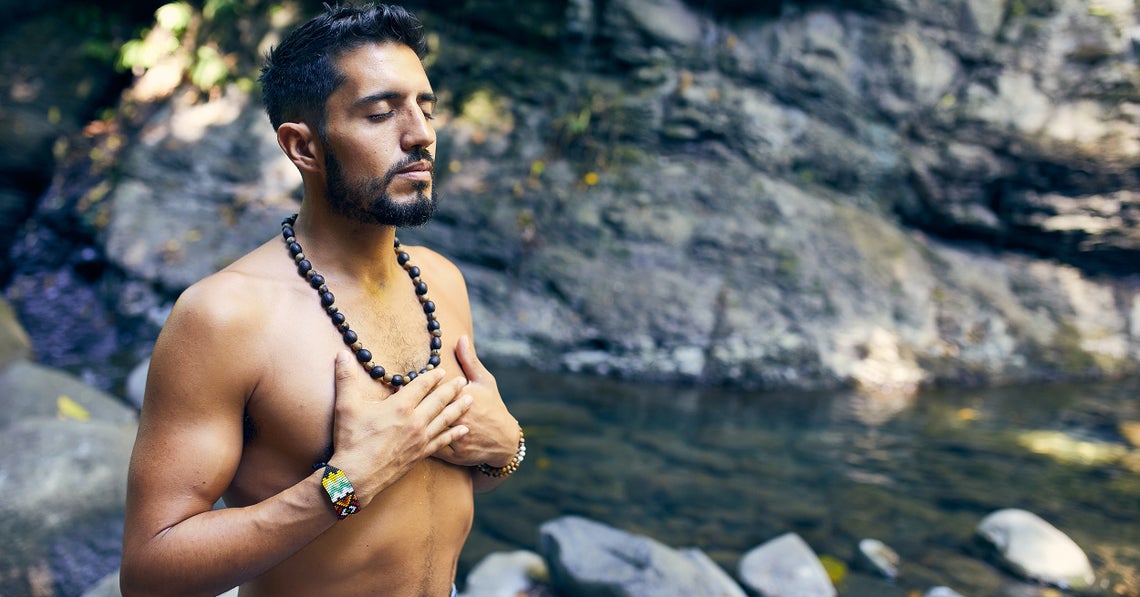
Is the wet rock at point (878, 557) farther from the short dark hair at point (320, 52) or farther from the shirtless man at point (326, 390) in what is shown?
the short dark hair at point (320, 52)

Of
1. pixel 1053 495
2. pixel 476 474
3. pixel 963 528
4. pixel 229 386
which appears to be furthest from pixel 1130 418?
pixel 229 386

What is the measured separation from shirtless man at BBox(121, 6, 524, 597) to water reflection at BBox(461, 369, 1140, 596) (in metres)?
2.58

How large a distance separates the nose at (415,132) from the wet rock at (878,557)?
12.4ft

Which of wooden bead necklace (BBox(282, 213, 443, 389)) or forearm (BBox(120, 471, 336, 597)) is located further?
wooden bead necklace (BBox(282, 213, 443, 389))

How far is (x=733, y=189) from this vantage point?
341 inches

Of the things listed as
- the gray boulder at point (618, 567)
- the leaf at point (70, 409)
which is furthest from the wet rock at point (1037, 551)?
the leaf at point (70, 409)

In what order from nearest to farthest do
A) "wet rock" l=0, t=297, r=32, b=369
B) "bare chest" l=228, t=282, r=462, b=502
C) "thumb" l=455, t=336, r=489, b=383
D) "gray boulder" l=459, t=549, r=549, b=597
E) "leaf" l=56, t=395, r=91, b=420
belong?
"bare chest" l=228, t=282, r=462, b=502 → "thumb" l=455, t=336, r=489, b=383 → "gray boulder" l=459, t=549, r=549, b=597 → "leaf" l=56, t=395, r=91, b=420 → "wet rock" l=0, t=297, r=32, b=369

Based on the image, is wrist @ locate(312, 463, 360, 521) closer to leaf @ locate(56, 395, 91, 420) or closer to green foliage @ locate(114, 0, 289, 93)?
leaf @ locate(56, 395, 91, 420)

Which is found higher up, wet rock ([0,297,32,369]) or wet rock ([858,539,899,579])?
wet rock ([858,539,899,579])

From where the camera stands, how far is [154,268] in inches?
298

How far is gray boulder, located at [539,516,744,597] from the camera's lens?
356 cm

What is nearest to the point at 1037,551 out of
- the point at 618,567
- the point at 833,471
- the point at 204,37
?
the point at 833,471

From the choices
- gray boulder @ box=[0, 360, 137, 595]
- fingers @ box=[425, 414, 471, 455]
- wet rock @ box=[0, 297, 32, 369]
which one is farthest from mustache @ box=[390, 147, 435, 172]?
wet rock @ box=[0, 297, 32, 369]

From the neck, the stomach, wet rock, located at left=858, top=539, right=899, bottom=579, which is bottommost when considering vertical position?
wet rock, located at left=858, top=539, right=899, bottom=579
